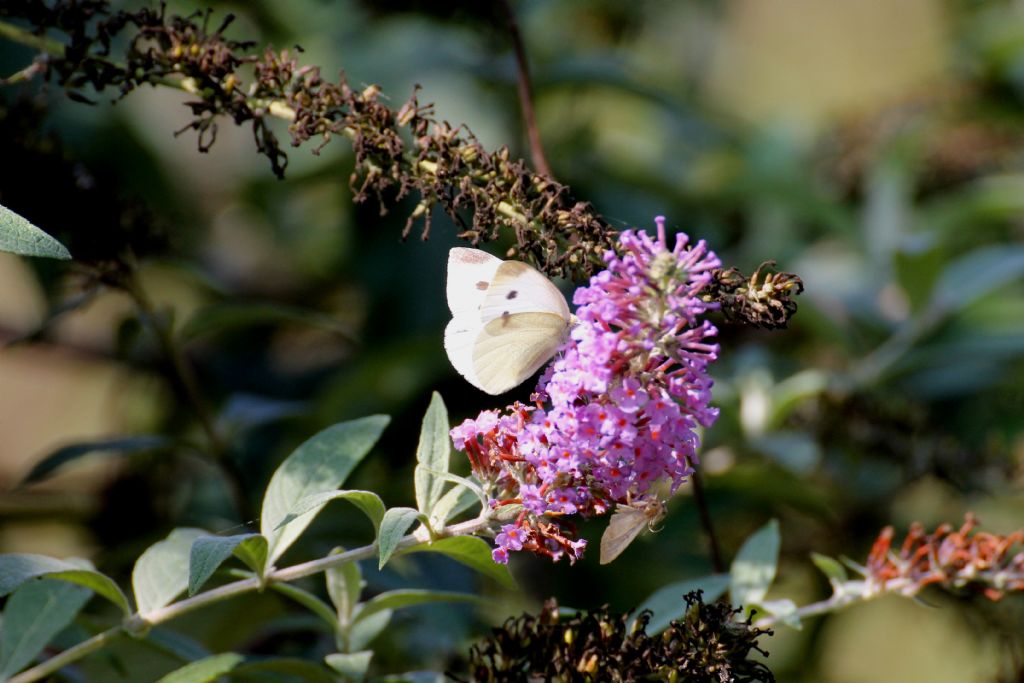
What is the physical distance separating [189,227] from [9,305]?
1887mm

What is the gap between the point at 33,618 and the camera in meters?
1.04

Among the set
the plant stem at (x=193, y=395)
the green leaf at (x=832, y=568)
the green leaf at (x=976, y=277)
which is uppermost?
the green leaf at (x=976, y=277)

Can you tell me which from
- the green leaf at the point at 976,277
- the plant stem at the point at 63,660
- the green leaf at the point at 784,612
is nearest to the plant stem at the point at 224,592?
the plant stem at the point at 63,660

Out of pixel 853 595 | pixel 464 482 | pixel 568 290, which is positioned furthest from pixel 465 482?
pixel 568 290

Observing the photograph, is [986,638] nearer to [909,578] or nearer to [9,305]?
[909,578]

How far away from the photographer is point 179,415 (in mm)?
2525

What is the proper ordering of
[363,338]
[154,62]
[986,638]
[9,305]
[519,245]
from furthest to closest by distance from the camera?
[9,305] → [363,338] → [986,638] → [154,62] → [519,245]

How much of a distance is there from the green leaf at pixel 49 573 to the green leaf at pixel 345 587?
0.23 metres

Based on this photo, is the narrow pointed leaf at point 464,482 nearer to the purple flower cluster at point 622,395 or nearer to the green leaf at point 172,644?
the purple flower cluster at point 622,395

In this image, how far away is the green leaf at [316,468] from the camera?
109 cm

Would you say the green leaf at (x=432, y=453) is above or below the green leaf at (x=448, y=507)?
above

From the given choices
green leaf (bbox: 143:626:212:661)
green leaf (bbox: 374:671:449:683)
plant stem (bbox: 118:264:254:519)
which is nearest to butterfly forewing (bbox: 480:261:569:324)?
green leaf (bbox: 374:671:449:683)

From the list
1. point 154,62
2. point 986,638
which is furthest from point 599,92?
point 154,62

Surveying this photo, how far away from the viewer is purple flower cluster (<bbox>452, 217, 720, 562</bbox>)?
2.91 ft
